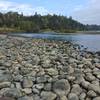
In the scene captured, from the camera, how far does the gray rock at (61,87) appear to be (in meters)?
10.5

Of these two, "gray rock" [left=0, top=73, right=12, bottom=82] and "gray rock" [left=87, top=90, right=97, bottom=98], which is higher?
"gray rock" [left=0, top=73, right=12, bottom=82]

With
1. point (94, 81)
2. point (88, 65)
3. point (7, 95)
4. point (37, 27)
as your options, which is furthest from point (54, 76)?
point (37, 27)

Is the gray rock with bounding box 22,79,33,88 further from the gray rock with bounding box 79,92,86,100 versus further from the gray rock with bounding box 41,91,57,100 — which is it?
the gray rock with bounding box 79,92,86,100

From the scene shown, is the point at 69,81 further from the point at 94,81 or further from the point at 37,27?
the point at 37,27

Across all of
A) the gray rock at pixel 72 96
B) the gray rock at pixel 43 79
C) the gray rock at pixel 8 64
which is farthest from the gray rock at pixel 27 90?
the gray rock at pixel 8 64

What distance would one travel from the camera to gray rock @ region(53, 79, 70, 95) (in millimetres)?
10545

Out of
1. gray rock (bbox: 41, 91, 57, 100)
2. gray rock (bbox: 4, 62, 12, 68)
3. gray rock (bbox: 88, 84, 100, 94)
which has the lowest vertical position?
gray rock (bbox: 41, 91, 57, 100)

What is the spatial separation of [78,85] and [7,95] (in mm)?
2933

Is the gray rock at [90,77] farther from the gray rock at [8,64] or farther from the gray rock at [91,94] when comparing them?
the gray rock at [8,64]

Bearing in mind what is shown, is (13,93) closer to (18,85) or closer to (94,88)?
(18,85)

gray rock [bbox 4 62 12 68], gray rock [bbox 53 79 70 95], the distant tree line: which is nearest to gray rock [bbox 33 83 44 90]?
gray rock [bbox 53 79 70 95]

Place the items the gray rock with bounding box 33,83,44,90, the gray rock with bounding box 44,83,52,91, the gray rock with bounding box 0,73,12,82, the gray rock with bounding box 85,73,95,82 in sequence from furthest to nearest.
A: the gray rock with bounding box 85,73,95,82, the gray rock with bounding box 0,73,12,82, the gray rock with bounding box 33,83,44,90, the gray rock with bounding box 44,83,52,91

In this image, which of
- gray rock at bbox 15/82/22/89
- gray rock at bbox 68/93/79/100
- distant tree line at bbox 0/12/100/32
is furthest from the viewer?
distant tree line at bbox 0/12/100/32

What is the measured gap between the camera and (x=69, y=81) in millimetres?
11633
